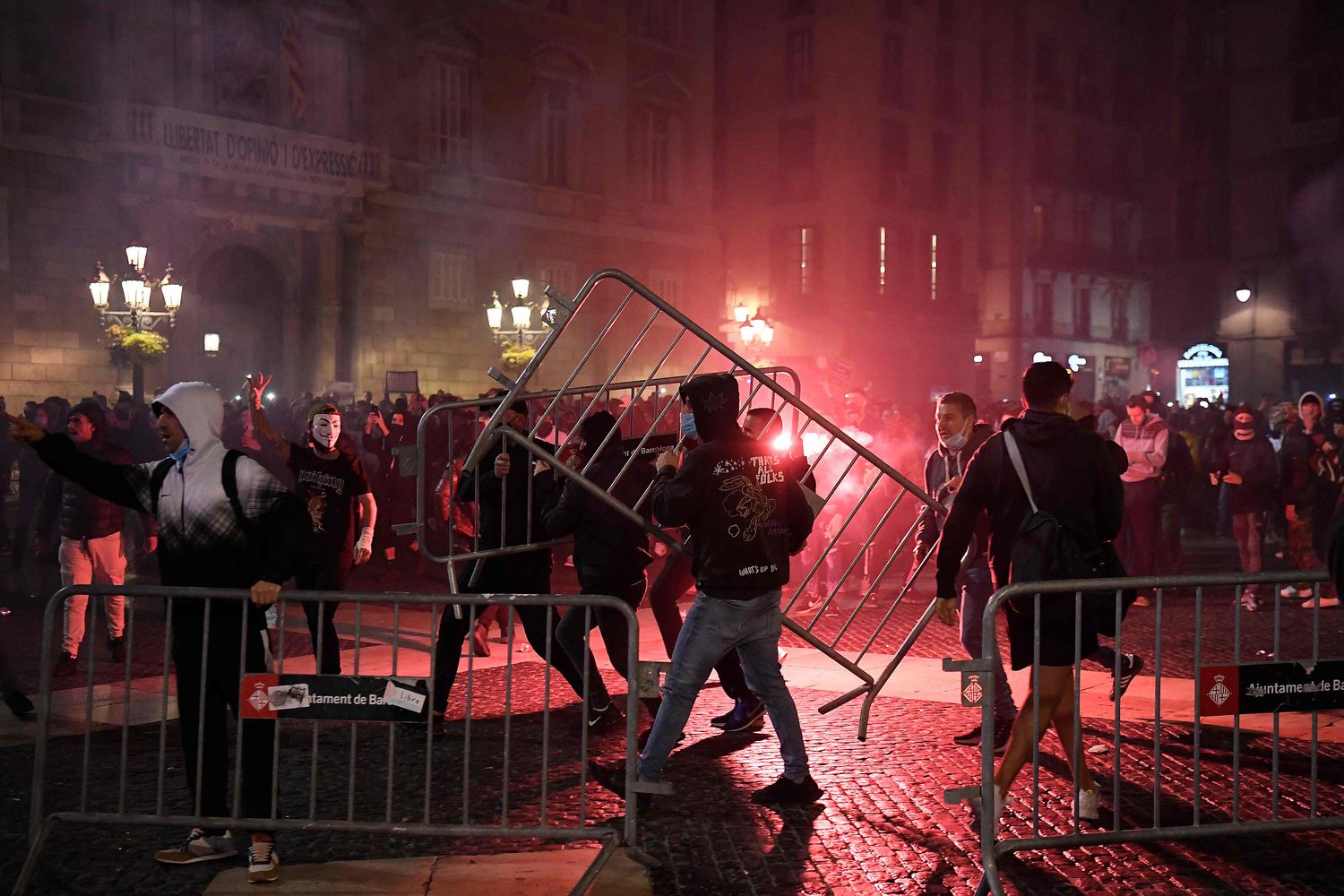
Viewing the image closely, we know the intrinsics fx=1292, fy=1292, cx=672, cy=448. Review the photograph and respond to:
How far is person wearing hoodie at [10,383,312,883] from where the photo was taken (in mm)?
4742

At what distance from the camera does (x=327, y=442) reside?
795 cm

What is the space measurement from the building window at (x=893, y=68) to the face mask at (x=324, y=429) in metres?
38.0

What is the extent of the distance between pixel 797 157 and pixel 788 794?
128 feet

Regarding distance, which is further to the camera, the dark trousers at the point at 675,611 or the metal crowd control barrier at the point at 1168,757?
the dark trousers at the point at 675,611

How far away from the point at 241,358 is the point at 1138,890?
25821 millimetres

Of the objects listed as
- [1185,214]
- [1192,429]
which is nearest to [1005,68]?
[1185,214]

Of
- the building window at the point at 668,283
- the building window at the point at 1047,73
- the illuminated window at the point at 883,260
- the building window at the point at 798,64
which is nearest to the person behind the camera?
the building window at the point at 668,283

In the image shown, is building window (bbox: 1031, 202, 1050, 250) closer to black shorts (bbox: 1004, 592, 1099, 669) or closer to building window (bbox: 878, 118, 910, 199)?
building window (bbox: 878, 118, 910, 199)

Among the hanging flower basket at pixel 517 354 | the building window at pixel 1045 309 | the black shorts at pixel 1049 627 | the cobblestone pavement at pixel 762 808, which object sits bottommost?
the cobblestone pavement at pixel 762 808

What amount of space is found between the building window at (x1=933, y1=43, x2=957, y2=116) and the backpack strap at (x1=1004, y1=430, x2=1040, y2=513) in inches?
1665

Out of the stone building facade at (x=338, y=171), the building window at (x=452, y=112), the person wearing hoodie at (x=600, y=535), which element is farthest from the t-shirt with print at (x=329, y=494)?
the building window at (x=452, y=112)

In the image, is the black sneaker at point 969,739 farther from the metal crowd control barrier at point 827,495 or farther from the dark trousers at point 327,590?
the dark trousers at point 327,590

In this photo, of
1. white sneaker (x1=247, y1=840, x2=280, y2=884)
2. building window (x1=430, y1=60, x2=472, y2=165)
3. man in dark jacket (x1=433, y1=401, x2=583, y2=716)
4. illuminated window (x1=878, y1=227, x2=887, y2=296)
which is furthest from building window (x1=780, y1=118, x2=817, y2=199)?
white sneaker (x1=247, y1=840, x2=280, y2=884)

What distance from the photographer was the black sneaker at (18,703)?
7223 mm
